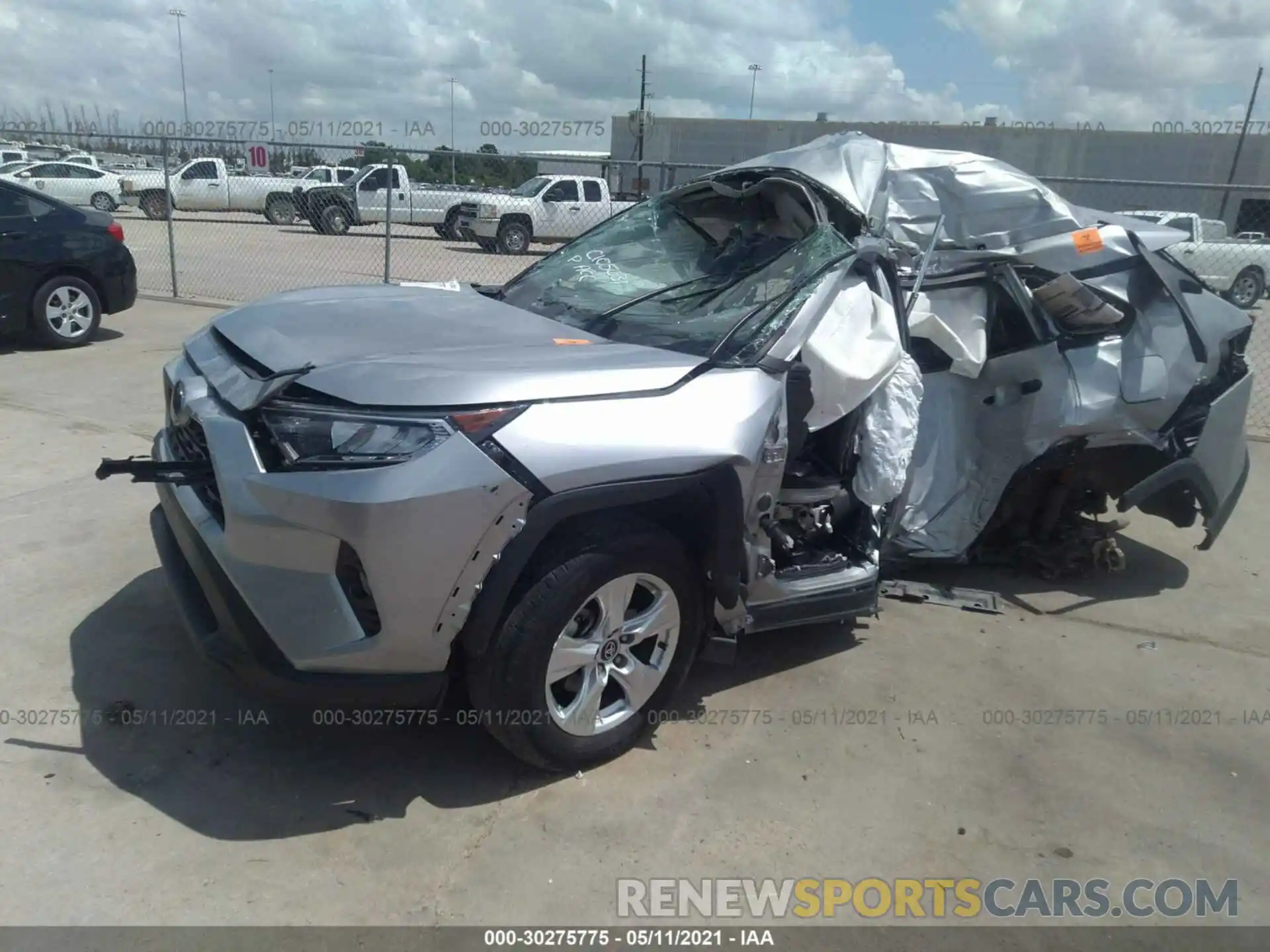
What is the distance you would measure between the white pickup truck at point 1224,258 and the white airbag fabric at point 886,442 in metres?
14.1

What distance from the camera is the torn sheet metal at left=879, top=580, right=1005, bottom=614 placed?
14.7 feet

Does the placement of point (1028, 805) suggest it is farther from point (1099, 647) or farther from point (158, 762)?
point (158, 762)

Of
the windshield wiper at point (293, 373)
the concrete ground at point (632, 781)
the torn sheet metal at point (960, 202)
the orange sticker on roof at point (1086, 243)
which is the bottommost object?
the concrete ground at point (632, 781)

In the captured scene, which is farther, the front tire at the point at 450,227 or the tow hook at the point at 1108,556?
the front tire at the point at 450,227

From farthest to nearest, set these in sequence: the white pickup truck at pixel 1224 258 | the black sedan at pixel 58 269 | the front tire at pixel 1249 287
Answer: the front tire at pixel 1249 287 → the white pickup truck at pixel 1224 258 → the black sedan at pixel 58 269

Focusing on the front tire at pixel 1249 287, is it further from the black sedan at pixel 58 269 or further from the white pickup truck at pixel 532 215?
the black sedan at pixel 58 269

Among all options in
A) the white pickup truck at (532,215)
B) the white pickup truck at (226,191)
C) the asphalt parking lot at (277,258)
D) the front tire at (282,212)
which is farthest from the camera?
the front tire at (282,212)

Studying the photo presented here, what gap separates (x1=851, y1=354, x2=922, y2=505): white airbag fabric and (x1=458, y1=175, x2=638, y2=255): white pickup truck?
17.8 metres

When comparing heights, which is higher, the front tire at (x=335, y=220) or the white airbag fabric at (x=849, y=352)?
the white airbag fabric at (x=849, y=352)

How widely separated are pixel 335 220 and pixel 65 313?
14353 mm

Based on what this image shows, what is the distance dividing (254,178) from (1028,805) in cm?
2873

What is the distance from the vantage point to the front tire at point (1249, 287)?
1670 centimetres

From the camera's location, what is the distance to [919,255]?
441 cm

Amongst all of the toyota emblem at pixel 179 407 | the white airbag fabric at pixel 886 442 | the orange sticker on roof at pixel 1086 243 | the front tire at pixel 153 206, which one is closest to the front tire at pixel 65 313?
the toyota emblem at pixel 179 407
